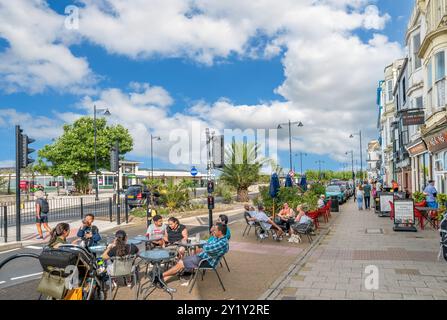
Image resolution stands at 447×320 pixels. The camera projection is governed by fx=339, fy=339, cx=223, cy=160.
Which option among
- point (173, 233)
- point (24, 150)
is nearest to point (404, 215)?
point (173, 233)

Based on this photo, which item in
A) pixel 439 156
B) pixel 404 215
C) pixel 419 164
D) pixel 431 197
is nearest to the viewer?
pixel 404 215

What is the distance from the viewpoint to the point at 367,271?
273 inches

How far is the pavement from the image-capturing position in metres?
5.60

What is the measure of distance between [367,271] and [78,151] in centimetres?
4131

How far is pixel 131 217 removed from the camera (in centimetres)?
1792

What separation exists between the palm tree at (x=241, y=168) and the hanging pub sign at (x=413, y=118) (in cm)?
1293

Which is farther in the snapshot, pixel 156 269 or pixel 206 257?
pixel 206 257

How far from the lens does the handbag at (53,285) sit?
4309 millimetres

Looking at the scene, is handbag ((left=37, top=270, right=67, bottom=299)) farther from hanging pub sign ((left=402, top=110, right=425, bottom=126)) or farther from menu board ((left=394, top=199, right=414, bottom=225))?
hanging pub sign ((left=402, top=110, right=425, bottom=126))

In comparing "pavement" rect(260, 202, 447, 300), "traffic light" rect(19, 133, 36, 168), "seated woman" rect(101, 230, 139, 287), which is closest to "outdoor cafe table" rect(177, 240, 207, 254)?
"seated woman" rect(101, 230, 139, 287)

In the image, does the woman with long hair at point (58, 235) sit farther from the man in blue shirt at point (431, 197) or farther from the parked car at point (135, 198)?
the parked car at point (135, 198)

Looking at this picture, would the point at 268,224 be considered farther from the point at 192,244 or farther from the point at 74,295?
the point at 74,295

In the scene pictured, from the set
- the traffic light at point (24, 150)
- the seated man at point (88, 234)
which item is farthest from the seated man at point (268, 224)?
the traffic light at point (24, 150)
